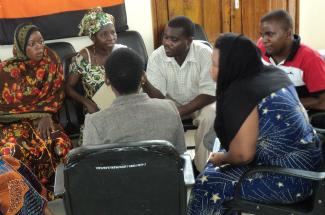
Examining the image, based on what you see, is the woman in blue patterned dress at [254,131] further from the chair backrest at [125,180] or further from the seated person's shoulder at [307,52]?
the seated person's shoulder at [307,52]

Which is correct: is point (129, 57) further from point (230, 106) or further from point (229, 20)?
point (229, 20)

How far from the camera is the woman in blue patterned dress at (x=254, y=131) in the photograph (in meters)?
1.48

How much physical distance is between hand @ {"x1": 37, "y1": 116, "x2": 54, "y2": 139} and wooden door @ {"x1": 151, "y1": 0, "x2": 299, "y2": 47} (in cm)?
161

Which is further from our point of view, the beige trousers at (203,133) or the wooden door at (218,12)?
the wooden door at (218,12)

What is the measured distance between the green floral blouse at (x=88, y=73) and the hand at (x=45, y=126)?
302 millimetres

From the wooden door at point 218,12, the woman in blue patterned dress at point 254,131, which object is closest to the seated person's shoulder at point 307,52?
the woman in blue patterned dress at point 254,131

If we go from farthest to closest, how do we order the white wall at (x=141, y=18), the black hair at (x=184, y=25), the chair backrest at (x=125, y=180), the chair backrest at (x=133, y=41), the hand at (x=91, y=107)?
the white wall at (x=141, y=18), the chair backrest at (x=133, y=41), the hand at (x=91, y=107), the black hair at (x=184, y=25), the chair backrest at (x=125, y=180)

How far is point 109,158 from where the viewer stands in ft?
4.25

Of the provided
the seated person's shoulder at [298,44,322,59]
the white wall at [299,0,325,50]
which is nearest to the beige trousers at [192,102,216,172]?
the seated person's shoulder at [298,44,322,59]

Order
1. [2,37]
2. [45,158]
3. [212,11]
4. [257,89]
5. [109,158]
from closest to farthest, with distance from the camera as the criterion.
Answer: [109,158] → [257,89] → [45,158] → [2,37] → [212,11]

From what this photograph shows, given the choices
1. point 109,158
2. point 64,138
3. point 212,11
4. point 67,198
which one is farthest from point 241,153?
point 212,11

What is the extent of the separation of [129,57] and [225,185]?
25.1 inches

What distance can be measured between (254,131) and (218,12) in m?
2.64

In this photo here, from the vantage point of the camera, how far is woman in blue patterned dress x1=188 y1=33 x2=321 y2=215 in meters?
1.48
